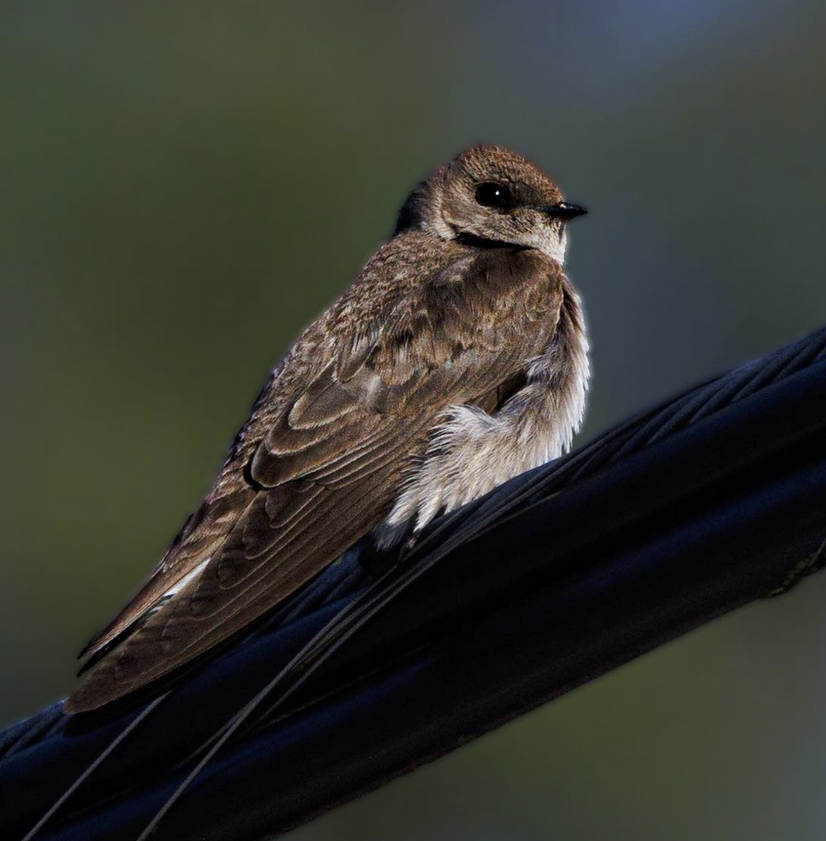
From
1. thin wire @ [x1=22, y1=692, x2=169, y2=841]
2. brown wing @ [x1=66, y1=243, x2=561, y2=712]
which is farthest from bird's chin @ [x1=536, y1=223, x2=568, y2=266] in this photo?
thin wire @ [x1=22, y1=692, x2=169, y2=841]

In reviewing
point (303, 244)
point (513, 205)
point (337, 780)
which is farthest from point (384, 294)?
point (303, 244)

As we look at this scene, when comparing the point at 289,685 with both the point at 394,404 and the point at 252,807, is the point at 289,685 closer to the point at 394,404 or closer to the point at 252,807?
the point at 252,807

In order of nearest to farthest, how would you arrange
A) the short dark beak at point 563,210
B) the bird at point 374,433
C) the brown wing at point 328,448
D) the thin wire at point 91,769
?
the thin wire at point 91,769 → the brown wing at point 328,448 → the bird at point 374,433 → the short dark beak at point 563,210

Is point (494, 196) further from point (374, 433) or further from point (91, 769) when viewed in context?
point (91, 769)

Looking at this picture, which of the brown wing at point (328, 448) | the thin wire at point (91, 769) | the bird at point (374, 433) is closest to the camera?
the thin wire at point (91, 769)

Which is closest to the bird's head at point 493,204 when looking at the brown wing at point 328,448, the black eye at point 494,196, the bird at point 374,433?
the black eye at point 494,196

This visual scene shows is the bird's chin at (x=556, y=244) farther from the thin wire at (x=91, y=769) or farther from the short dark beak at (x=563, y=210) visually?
the thin wire at (x=91, y=769)

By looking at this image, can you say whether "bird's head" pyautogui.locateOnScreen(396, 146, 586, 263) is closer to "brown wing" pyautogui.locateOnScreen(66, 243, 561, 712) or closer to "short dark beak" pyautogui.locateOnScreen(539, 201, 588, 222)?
"short dark beak" pyautogui.locateOnScreen(539, 201, 588, 222)

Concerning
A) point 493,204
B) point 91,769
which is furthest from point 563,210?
point 91,769
